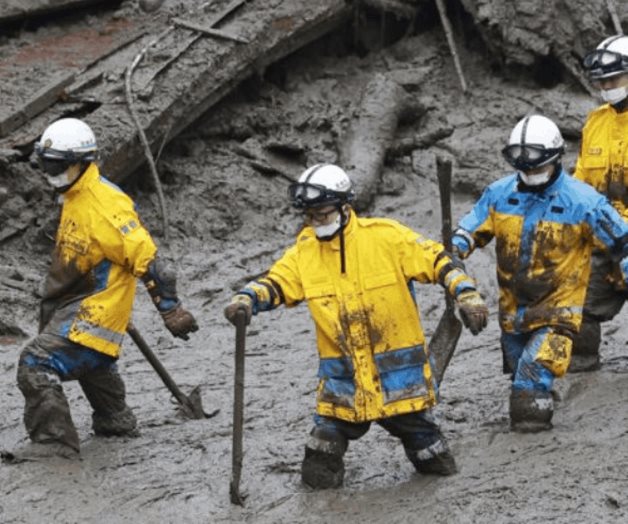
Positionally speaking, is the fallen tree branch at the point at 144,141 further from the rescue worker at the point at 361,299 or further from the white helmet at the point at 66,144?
the rescue worker at the point at 361,299

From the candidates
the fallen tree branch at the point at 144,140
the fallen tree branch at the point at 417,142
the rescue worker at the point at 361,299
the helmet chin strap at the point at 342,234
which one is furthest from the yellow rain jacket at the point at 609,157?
the fallen tree branch at the point at 144,140

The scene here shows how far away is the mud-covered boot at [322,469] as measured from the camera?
7.98m

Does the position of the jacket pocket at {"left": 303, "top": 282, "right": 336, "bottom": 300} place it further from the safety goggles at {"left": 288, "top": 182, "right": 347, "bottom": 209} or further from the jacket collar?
the jacket collar

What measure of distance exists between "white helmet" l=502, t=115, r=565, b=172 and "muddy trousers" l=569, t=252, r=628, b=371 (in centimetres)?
123

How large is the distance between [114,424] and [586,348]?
296cm

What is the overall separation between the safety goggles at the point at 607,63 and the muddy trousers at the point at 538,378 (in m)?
1.80

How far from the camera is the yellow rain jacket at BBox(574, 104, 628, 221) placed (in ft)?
31.1

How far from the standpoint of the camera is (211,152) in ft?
41.9

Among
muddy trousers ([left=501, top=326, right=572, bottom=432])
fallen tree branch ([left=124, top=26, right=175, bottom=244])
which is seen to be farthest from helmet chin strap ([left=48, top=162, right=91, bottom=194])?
fallen tree branch ([left=124, top=26, right=175, bottom=244])

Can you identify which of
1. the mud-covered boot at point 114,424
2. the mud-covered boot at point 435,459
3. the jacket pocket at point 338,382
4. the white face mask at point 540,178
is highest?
Result: the white face mask at point 540,178

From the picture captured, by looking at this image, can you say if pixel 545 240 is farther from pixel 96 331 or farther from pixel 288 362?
pixel 96 331

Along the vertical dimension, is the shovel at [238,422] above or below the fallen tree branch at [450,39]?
below

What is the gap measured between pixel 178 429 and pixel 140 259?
1.28 m

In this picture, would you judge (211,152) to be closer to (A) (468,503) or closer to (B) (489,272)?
(B) (489,272)
